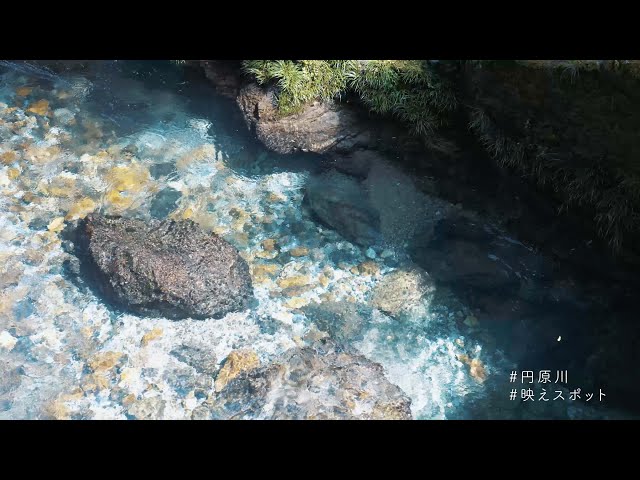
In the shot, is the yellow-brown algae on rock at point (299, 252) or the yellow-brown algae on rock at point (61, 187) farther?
the yellow-brown algae on rock at point (61, 187)

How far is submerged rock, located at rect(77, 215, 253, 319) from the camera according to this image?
6.40m

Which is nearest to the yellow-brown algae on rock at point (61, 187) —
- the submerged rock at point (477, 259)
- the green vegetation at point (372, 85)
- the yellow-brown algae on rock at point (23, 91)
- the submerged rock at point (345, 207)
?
the yellow-brown algae on rock at point (23, 91)

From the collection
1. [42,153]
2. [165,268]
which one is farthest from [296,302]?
[42,153]

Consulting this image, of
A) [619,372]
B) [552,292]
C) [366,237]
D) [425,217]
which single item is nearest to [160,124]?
[366,237]

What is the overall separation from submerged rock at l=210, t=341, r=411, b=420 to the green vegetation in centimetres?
364

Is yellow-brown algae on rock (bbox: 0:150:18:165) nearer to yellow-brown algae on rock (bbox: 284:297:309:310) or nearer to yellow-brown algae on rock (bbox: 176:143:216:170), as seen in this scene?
yellow-brown algae on rock (bbox: 176:143:216:170)

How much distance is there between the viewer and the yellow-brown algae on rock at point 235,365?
6.04 m

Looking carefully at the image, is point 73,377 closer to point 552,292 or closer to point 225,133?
point 225,133

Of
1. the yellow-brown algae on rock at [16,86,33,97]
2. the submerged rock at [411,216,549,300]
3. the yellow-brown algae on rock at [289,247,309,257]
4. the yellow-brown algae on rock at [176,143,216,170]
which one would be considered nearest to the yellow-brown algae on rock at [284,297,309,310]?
the yellow-brown algae on rock at [289,247,309,257]

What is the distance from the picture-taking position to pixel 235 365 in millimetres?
6137

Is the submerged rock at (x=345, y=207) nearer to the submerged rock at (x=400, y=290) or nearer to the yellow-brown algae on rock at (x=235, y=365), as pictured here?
the submerged rock at (x=400, y=290)

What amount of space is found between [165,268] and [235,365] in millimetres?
1611

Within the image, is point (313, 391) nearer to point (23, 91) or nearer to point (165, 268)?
point (165, 268)

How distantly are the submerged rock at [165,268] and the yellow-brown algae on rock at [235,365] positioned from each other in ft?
2.32
